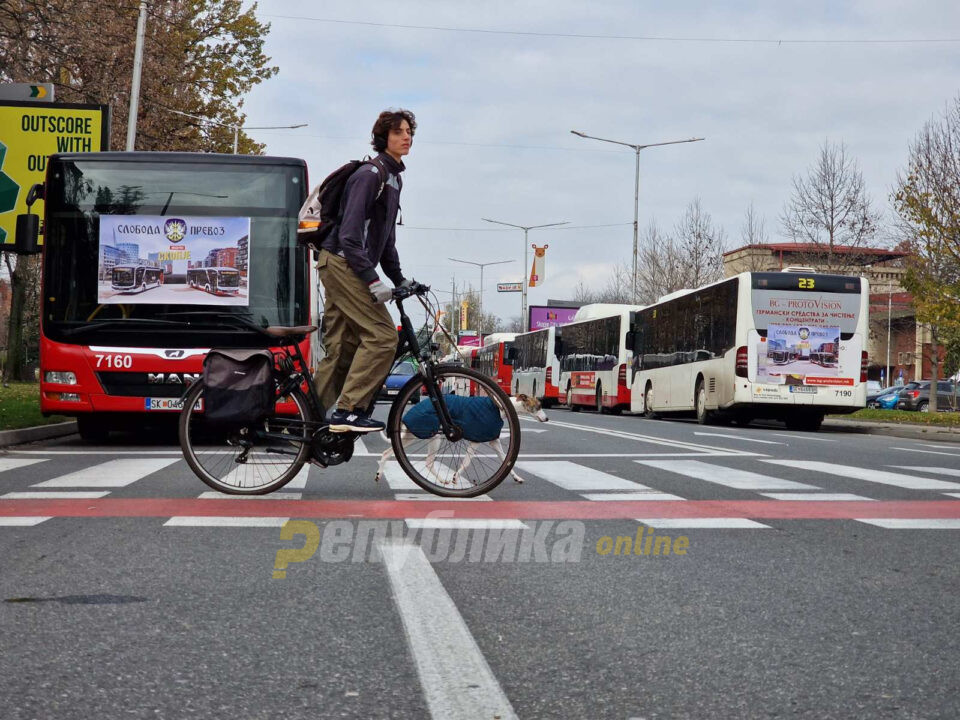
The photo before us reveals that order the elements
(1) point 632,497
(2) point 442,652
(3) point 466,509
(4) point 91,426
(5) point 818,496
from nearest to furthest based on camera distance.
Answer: (2) point 442,652 → (3) point 466,509 → (1) point 632,497 → (5) point 818,496 → (4) point 91,426

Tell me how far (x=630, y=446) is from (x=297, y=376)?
700 centimetres

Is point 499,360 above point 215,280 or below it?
below

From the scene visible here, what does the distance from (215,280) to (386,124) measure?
19.6ft

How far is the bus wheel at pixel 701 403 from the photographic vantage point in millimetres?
26453

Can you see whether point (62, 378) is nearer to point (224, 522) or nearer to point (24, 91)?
point (224, 522)

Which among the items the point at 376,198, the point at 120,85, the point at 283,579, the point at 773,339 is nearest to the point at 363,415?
the point at 376,198

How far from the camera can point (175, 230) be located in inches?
495

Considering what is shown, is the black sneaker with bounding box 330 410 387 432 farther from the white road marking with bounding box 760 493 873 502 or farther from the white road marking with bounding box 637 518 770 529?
the white road marking with bounding box 760 493 873 502

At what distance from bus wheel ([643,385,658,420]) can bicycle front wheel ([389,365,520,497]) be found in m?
25.1

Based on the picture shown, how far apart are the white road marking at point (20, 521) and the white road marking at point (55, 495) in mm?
953

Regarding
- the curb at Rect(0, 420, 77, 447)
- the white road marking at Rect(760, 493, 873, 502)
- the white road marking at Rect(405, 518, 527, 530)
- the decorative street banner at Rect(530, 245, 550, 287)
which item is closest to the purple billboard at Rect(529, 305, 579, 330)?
the decorative street banner at Rect(530, 245, 550, 287)

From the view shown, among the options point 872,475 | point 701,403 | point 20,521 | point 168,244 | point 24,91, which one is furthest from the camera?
point 701,403

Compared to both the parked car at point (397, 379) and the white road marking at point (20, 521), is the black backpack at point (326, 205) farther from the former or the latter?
the white road marking at point (20, 521)

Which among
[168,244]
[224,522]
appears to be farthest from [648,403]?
[224,522]
